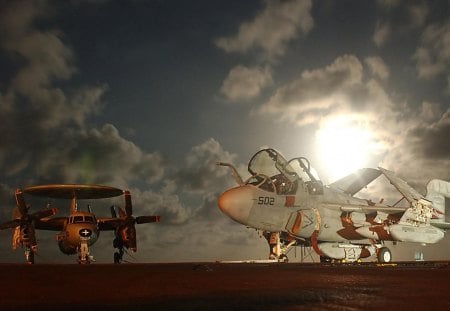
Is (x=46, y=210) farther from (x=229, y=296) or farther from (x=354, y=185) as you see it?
(x=229, y=296)

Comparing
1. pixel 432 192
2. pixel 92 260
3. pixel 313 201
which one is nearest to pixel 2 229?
pixel 92 260

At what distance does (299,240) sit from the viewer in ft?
72.2

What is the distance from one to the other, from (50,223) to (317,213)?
20.2m

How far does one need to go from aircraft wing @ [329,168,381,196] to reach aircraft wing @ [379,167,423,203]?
121cm

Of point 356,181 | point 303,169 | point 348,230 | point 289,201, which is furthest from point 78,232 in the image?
point 356,181

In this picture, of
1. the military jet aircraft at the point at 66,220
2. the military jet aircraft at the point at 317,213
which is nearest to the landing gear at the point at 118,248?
the military jet aircraft at the point at 66,220

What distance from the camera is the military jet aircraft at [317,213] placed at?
771 inches

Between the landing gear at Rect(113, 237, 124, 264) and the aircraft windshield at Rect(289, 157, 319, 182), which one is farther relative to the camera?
the landing gear at Rect(113, 237, 124, 264)

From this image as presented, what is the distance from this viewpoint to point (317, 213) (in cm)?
2144

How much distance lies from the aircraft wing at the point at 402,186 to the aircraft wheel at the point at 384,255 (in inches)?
120

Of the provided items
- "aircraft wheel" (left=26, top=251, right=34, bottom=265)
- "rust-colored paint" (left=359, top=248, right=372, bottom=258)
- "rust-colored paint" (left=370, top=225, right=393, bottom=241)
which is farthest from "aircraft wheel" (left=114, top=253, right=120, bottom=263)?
"rust-colored paint" (left=370, top=225, right=393, bottom=241)

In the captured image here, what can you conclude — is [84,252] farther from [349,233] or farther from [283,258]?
[349,233]

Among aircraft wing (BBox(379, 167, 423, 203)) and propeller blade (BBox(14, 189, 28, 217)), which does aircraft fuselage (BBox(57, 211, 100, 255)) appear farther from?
aircraft wing (BBox(379, 167, 423, 203))

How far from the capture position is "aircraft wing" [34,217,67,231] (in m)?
31.7
